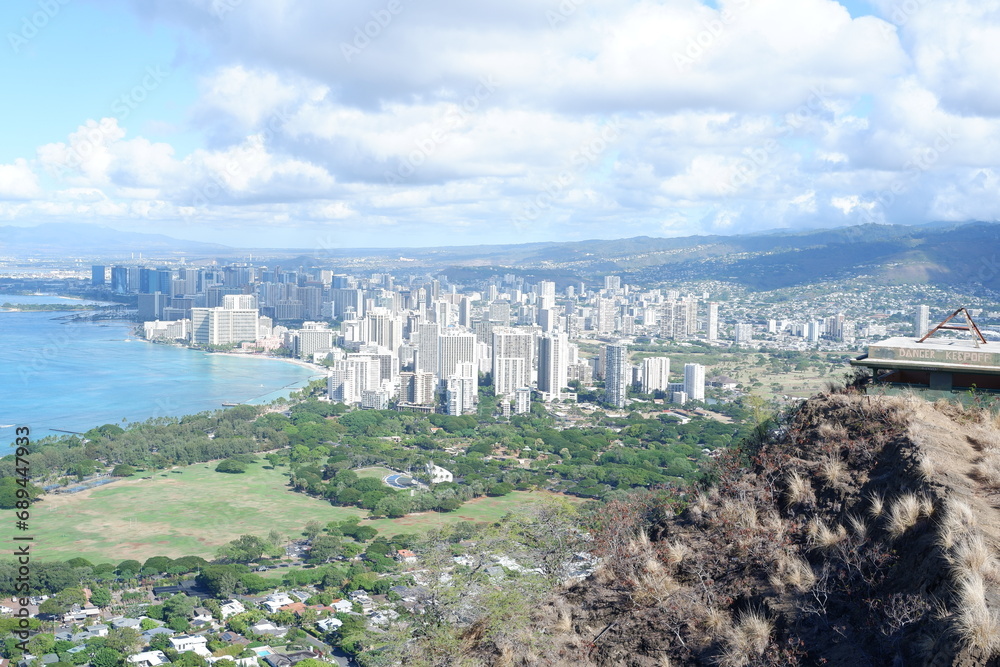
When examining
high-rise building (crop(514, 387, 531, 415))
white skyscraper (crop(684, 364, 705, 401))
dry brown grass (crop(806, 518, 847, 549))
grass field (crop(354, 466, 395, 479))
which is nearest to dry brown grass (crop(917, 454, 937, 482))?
dry brown grass (crop(806, 518, 847, 549))

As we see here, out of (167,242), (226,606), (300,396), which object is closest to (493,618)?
(226,606)

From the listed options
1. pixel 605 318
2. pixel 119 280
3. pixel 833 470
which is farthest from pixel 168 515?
pixel 119 280

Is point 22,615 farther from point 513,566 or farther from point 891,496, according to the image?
point 891,496

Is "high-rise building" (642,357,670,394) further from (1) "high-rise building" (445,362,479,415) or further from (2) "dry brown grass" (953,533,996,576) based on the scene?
(2) "dry brown grass" (953,533,996,576)

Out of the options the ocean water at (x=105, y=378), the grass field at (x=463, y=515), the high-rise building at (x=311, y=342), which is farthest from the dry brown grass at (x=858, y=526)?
the high-rise building at (x=311, y=342)

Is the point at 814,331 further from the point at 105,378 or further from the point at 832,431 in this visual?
the point at 832,431

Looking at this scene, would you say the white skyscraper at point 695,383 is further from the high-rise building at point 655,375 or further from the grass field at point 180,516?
the grass field at point 180,516
